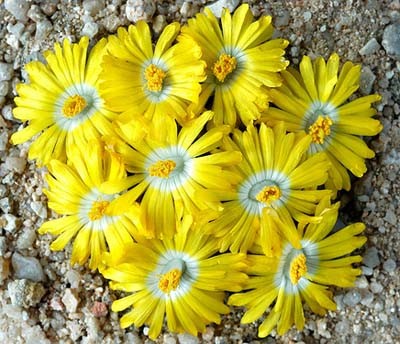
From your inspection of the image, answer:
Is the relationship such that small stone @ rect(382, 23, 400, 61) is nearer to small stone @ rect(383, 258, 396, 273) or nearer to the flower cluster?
the flower cluster

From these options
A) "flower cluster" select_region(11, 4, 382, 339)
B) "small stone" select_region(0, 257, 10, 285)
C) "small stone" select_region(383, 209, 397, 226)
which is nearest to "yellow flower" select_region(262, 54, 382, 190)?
"flower cluster" select_region(11, 4, 382, 339)

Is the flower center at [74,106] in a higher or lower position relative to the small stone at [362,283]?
higher

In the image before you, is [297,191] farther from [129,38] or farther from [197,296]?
[129,38]

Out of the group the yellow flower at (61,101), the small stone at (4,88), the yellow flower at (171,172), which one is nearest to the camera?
the yellow flower at (171,172)

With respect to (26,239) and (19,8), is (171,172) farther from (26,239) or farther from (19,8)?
(19,8)

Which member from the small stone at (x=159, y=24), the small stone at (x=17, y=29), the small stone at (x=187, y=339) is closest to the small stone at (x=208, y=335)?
the small stone at (x=187, y=339)

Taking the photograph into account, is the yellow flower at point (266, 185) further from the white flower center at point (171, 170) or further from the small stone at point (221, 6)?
the small stone at point (221, 6)
